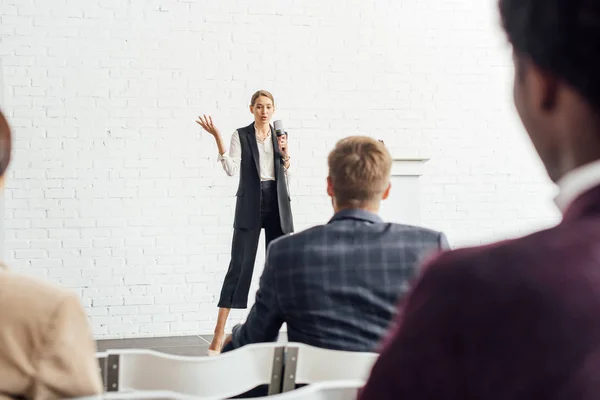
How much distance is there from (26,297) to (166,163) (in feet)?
13.4

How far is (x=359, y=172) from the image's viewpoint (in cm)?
170

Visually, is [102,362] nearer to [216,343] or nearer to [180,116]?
[216,343]

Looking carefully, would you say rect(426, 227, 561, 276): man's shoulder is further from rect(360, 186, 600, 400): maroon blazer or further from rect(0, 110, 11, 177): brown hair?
rect(0, 110, 11, 177): brown hair

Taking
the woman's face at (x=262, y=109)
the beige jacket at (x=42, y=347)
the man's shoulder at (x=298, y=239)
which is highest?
the woman's face at (x=262, y=109)

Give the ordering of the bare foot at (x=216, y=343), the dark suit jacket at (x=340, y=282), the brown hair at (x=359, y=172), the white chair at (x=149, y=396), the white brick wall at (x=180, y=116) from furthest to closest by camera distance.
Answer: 1. the white brick wall at (x=180, y=116)
2. the bare foot at (x=216, y=343)
3. the brown hair at (x=359, y=172)
4. the dark suit jacket at (x=340, y=282)
5. the white chair at (x=149, y=396)

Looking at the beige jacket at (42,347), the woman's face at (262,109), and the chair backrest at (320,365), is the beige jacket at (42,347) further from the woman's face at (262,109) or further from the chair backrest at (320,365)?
the woman's face at (262,109)

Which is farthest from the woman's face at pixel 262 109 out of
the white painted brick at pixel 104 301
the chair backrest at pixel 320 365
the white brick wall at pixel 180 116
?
the chair backrest at pixel 320 365

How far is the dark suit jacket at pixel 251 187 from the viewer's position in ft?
13.6

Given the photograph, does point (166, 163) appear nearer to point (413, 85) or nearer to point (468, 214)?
point (413, 85)

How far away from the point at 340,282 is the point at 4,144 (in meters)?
0.70

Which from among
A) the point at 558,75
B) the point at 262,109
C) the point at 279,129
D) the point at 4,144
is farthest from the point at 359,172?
the point at 262,109

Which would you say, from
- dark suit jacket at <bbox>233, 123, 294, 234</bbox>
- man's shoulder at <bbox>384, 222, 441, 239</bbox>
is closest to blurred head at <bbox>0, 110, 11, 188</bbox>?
man's shoulder at <bbox>384, 222, 441, 239</bbox>

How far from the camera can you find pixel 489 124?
546 centimetres

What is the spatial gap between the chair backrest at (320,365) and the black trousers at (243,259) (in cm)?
287
